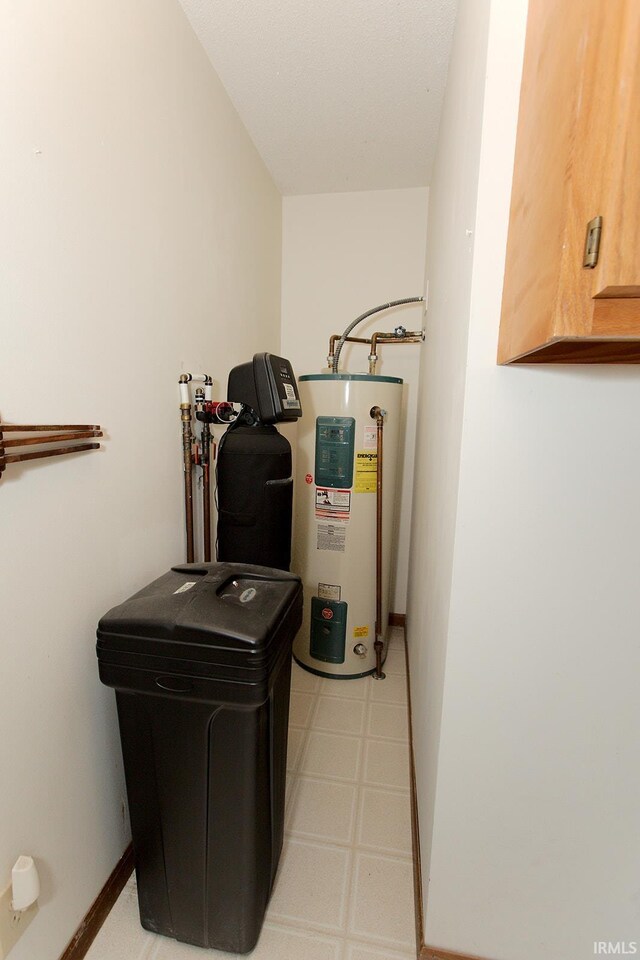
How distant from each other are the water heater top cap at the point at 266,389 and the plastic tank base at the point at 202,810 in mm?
802

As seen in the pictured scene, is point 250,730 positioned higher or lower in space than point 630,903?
higher

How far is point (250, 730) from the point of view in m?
0.93

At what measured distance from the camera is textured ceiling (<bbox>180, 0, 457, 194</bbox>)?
4.50 feet

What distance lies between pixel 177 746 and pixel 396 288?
2.29m

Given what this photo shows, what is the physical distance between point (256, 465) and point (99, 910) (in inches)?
48.1

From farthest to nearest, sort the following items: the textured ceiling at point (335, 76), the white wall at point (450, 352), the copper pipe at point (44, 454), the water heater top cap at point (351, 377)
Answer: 1. the water heater top cap at point (351, 377)
2. the textured ceiling at point (335, 76)
3. the white wall at point (450, 352)
4. the copper pipe at point (44, 454)

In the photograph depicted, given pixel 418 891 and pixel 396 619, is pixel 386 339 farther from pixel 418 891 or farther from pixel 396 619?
pixel 418 891

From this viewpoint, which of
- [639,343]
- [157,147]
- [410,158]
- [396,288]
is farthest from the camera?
[396,288]

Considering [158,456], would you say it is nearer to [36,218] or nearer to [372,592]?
[36,218]

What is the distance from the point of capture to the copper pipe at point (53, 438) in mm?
779

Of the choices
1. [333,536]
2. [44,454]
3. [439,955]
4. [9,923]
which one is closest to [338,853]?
[439,955]

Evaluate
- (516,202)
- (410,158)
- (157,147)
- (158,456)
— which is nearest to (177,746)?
(158,456)

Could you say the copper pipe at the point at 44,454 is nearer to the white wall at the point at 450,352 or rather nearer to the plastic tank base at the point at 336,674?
the white wall at the point at 450,352

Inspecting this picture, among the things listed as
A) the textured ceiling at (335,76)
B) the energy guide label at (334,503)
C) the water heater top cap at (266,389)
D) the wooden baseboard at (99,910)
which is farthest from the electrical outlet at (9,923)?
the textured ceiling at (335,76)
